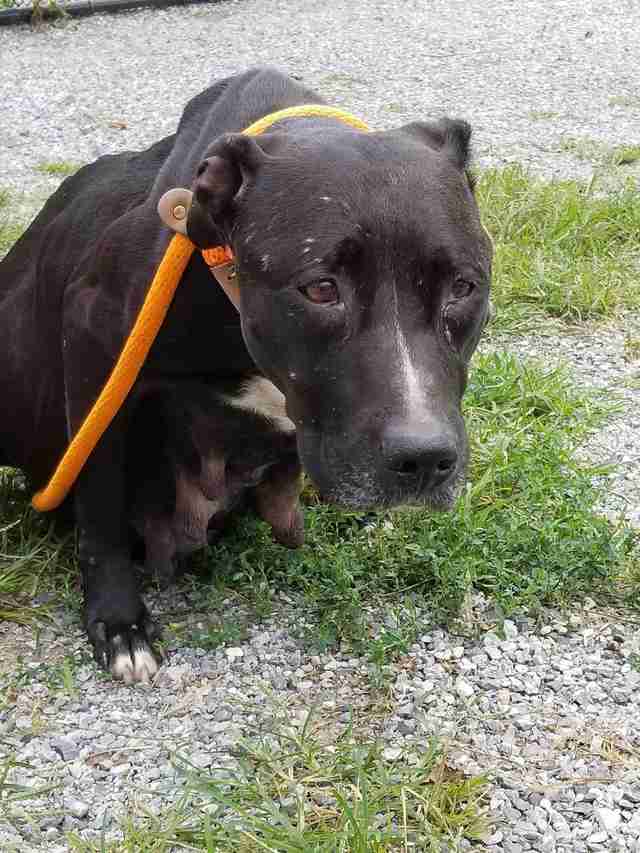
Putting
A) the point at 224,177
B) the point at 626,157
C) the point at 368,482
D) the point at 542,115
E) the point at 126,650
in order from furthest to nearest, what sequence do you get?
the point at 542,115, the point at 626,157, the point at 126,650, the point at 224,177, the point at 368,482

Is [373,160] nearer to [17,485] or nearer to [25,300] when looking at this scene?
[25,300]

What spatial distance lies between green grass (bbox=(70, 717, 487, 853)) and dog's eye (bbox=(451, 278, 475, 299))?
100 centimetres

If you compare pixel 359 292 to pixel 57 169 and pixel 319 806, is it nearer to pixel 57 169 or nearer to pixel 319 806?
pixel 319 806

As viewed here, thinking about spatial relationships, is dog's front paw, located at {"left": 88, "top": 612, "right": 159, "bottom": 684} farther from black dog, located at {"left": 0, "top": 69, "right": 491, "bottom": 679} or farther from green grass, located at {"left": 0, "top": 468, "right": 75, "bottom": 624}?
green grass, located at {"left": 0, "top": 468, "right": 75, "bottom": 624}

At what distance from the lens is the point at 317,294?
2.35m

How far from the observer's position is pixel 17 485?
3707mm

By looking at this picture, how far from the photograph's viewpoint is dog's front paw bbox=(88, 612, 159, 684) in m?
2.96

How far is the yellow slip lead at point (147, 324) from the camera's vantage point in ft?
8.67

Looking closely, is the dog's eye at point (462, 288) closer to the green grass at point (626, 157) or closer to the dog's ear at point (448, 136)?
the dog's ear at point (448, 136)

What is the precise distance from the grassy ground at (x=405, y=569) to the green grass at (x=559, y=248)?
0.04 feet

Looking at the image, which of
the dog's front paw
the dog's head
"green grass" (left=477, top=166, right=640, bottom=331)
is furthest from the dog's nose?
"green grass" (left=477, top=166, right=640, bottom=331)

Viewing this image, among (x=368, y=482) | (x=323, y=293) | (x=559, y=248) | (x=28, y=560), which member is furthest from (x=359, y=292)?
(x=559, y=248)

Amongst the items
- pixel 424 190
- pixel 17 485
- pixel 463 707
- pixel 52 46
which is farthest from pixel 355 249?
pixel 52 46

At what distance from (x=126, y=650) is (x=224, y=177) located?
1.23 m
